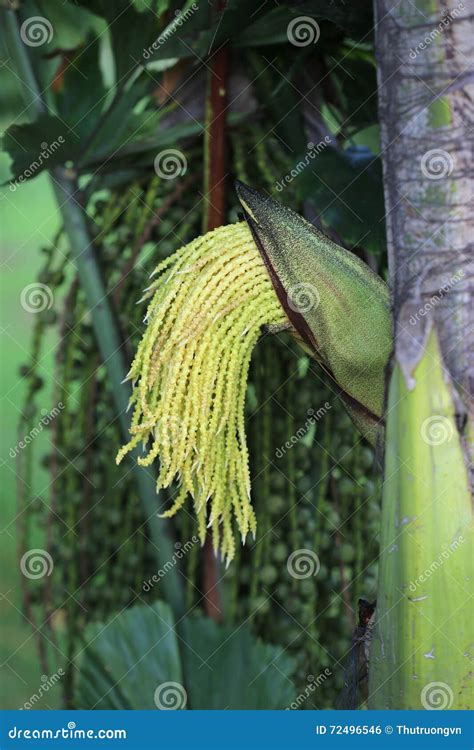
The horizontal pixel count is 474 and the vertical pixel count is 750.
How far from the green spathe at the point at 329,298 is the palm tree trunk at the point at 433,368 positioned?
32mm

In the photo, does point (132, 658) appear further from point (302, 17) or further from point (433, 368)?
point (302, 17)

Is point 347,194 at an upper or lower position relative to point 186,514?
upper

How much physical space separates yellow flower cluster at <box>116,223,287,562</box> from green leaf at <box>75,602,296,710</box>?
320 mm

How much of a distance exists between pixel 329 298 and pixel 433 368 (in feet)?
0.33

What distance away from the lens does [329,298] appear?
0.79 meters

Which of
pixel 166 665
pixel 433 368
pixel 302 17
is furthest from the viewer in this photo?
pixel 166 665

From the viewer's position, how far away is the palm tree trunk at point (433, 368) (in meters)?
Answer: 0.76

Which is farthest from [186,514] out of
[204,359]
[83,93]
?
[83,93]

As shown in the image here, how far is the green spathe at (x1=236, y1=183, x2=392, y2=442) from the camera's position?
2.58ft

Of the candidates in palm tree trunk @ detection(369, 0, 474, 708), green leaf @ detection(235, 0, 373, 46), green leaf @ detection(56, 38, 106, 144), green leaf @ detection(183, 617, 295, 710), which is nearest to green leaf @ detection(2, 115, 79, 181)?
green leaf @ detection(56, 38, 106, 144)

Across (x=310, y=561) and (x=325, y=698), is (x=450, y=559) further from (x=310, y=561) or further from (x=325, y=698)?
(x=325, y=698)

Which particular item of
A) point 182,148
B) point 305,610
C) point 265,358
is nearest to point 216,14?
point 182,148

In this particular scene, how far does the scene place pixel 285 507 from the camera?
40.8 inches

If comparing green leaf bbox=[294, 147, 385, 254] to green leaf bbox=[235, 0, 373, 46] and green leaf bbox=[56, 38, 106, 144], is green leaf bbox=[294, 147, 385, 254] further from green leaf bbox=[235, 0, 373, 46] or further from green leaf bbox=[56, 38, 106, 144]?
green leaf bbox=[56, 38, 106, 144]
